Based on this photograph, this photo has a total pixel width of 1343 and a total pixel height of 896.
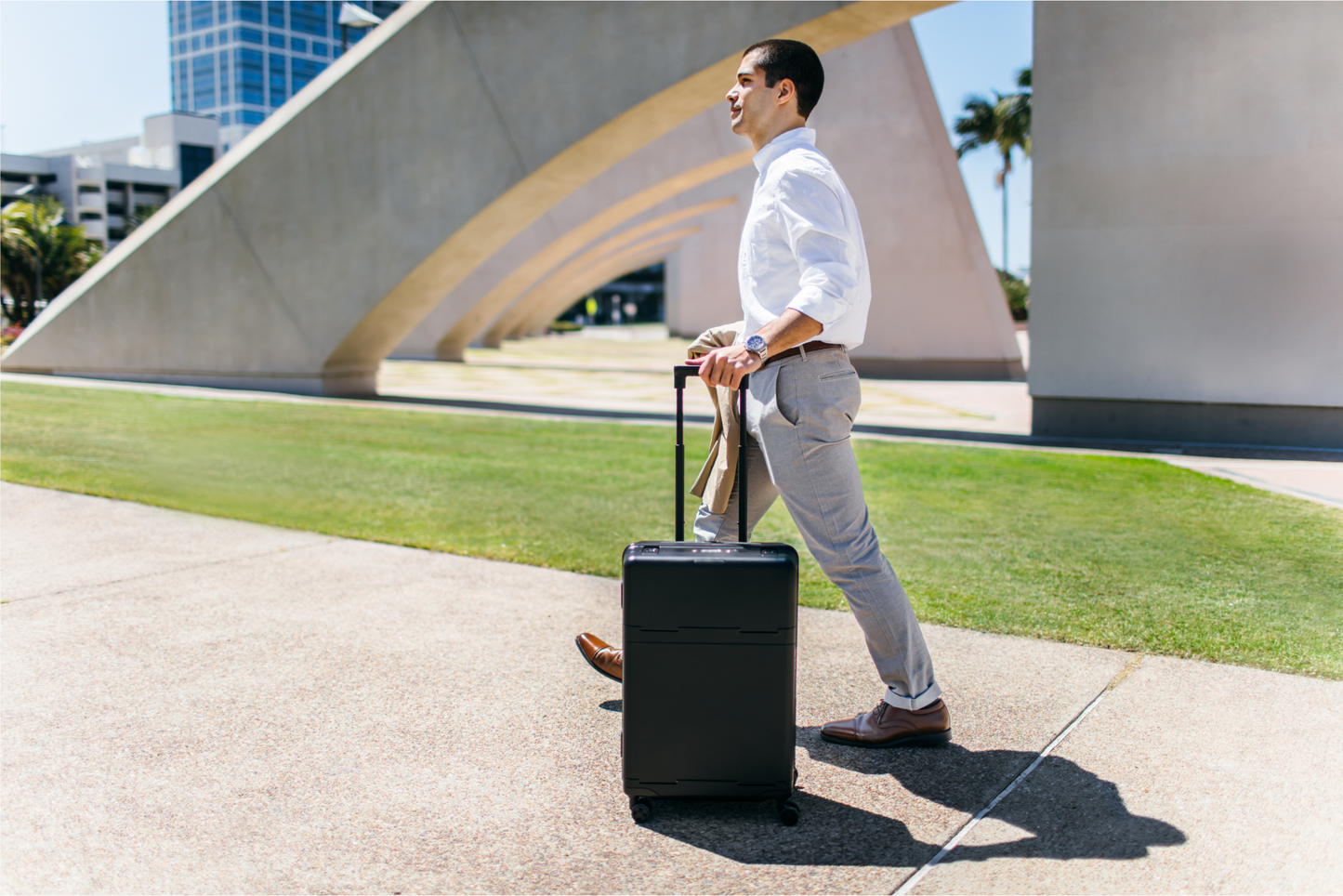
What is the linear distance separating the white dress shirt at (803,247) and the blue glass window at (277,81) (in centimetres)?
19694

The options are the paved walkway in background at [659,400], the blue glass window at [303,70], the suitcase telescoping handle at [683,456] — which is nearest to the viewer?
the suitcase telescoping handle at [683,456]

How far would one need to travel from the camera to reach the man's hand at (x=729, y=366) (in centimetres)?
269

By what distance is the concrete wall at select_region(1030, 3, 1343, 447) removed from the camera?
938cm

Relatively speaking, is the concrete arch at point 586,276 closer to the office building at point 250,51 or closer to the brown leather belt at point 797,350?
the brown leather belt at point 797,350

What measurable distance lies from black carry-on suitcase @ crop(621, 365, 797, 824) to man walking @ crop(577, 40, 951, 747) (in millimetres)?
377

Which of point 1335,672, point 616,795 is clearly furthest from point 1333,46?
point 616,795

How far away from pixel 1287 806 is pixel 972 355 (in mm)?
18604

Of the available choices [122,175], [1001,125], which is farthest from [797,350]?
[122,175]

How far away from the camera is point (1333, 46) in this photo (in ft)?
30.0

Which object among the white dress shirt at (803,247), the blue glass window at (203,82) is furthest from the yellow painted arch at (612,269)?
the blue glass window at (203,82)

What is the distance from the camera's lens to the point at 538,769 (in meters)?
2.97

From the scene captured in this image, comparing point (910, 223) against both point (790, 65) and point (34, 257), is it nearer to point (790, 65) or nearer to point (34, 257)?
point (790, 65)

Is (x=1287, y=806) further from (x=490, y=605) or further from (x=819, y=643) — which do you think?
(x=490, y=605)

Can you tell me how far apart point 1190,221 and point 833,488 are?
28.2 ft
